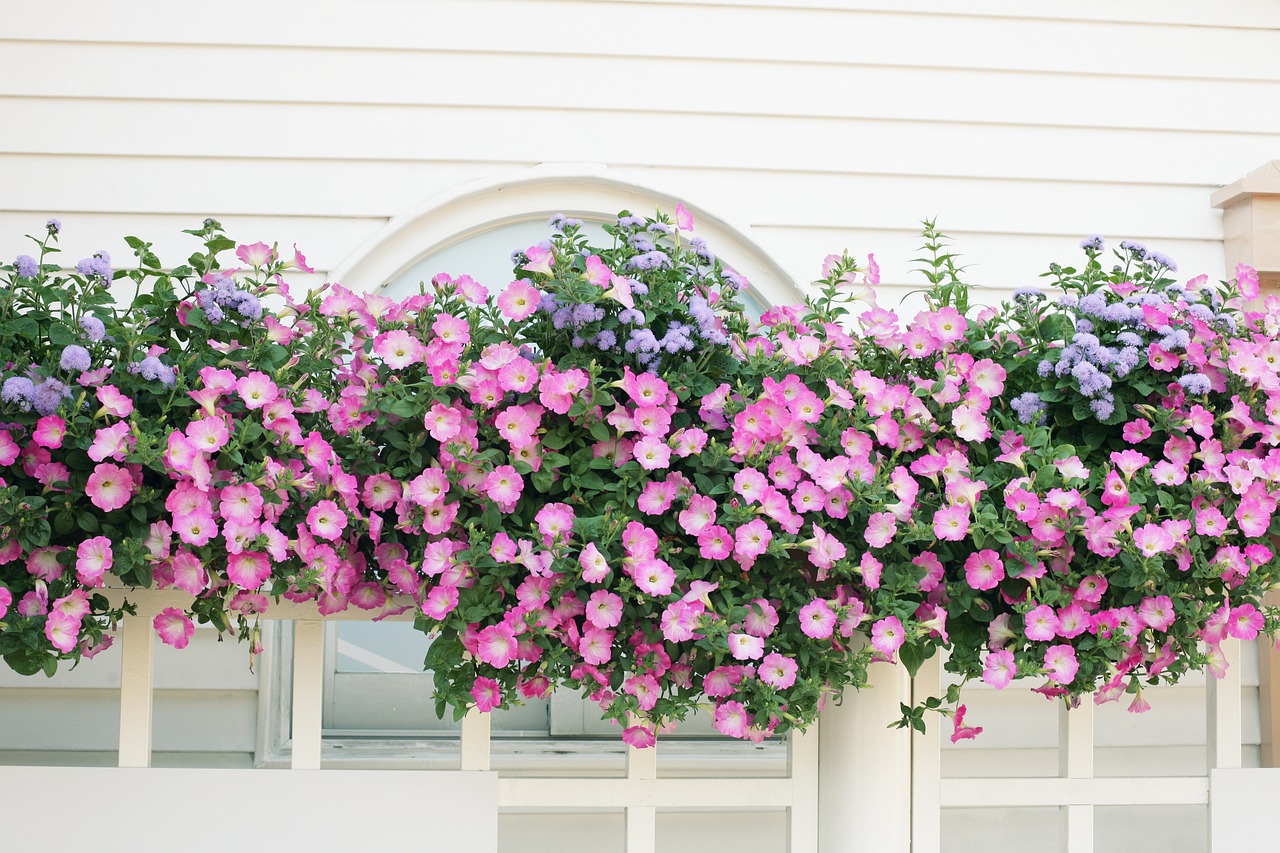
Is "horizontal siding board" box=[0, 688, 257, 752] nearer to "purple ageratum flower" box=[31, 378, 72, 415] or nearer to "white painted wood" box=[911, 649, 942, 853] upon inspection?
"purple ageratum flower" box=[31, 378, 72, 415]

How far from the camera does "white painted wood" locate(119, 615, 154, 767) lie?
3.98 ft

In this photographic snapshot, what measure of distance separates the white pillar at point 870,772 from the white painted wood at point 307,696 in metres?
0.59

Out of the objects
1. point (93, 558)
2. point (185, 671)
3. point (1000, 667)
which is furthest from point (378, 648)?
point (1000, 667)

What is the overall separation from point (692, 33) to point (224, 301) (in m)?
1.90

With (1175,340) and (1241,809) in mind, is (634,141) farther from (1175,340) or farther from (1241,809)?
(1241,809)

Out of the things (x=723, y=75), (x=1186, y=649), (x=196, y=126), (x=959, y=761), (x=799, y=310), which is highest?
(x=723, y=75)

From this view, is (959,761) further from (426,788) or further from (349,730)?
(426,788)

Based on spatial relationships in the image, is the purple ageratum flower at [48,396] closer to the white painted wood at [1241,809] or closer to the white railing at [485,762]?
the white railing at [485,762]

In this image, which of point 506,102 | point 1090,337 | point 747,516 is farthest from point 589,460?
point 506,102

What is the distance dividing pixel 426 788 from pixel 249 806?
20 centimetres

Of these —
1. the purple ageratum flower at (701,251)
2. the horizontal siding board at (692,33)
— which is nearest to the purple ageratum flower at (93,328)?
the purple ageratum flower at (701,251)

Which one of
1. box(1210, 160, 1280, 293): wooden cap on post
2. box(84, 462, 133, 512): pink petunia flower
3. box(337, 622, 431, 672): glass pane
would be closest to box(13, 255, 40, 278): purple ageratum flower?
box(84, 462, 133, 512): pink petunia flower

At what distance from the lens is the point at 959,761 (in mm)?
2793

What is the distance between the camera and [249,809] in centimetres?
120
